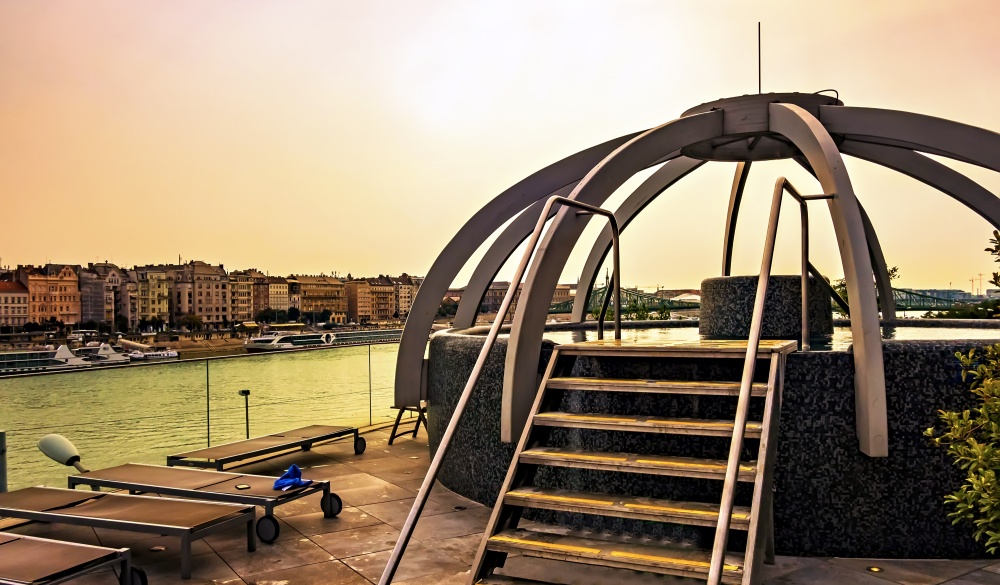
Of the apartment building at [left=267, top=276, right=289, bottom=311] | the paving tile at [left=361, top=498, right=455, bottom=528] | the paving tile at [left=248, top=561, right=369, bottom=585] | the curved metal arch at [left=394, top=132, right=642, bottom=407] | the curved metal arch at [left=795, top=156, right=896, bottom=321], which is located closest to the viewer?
the paving tile at [left=248, top=561, right=369, bottom=585]

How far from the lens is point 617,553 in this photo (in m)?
3.91

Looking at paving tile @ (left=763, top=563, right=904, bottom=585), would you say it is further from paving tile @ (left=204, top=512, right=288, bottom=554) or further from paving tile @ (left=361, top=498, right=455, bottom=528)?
paving tile @ (left=204, top=512, right=288, bottom=554)

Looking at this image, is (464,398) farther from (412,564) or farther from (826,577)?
(826,577)

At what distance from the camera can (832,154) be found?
19.4ft

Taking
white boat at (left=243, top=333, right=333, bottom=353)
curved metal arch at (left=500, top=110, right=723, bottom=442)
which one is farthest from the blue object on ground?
white boat at (left=243, top=333, right=333, bottom=353)

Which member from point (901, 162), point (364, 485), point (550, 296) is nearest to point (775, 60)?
point (901, 162)

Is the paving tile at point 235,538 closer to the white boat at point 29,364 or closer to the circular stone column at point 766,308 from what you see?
the white boat at point 29,364

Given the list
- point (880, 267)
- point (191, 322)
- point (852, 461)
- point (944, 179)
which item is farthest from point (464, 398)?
point (191, 322)

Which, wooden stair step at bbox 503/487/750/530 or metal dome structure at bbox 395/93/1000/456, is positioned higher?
metal dome structure at bbox 395/93/1000/456

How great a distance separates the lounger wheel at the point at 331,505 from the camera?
21.7 feet

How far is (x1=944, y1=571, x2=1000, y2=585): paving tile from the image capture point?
188 inches

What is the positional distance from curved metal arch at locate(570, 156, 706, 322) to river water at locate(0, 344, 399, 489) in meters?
3.89

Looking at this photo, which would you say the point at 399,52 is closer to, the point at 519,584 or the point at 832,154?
the point at 832,154

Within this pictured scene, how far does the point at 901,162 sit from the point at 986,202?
4.20 ft
